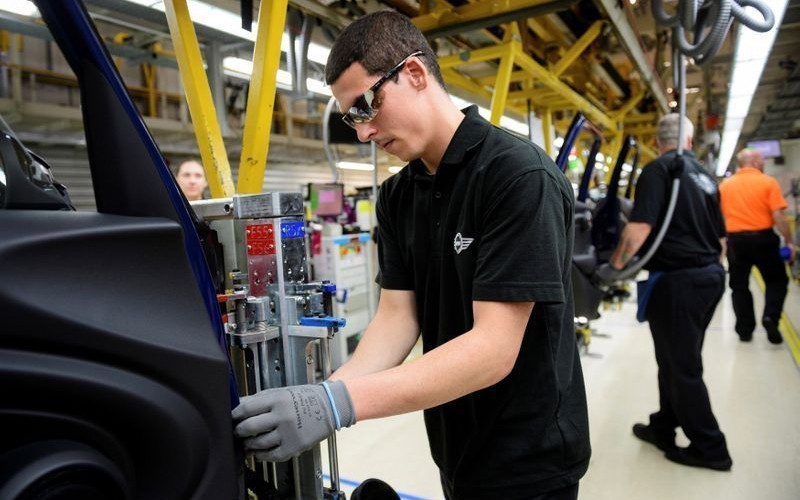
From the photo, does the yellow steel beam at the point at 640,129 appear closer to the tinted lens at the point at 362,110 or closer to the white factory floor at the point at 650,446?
the white factory floor at the point at 650,446

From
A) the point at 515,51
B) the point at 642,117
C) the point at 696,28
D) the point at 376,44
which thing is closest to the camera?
the point at 376,44

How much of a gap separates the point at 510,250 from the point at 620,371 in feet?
14.1

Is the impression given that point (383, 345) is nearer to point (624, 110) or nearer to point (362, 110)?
point (362, 110)

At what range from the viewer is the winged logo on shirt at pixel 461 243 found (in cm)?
121

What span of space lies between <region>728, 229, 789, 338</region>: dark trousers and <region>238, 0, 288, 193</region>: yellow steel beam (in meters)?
5.49

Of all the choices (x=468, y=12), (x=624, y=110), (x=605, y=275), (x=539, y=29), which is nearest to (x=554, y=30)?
(x=539, y=29)

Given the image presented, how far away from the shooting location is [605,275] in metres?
3.74

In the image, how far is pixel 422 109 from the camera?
49.2 inches

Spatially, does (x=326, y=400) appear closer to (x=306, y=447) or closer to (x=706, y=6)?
(x=306, y=447)

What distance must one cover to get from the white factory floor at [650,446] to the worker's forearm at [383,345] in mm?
1695

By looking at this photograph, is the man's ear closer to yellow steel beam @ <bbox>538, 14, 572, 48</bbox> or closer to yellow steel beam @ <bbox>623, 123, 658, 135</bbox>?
yellow steel beam @ <bbox>538, 14, 572, 48</bbox>

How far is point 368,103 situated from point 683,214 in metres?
2.43

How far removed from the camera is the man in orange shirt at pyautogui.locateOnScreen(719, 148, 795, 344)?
546cm

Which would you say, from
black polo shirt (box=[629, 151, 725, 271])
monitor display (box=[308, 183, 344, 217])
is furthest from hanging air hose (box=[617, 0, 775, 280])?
monitor display (box=[308, 183, 344, 217])
